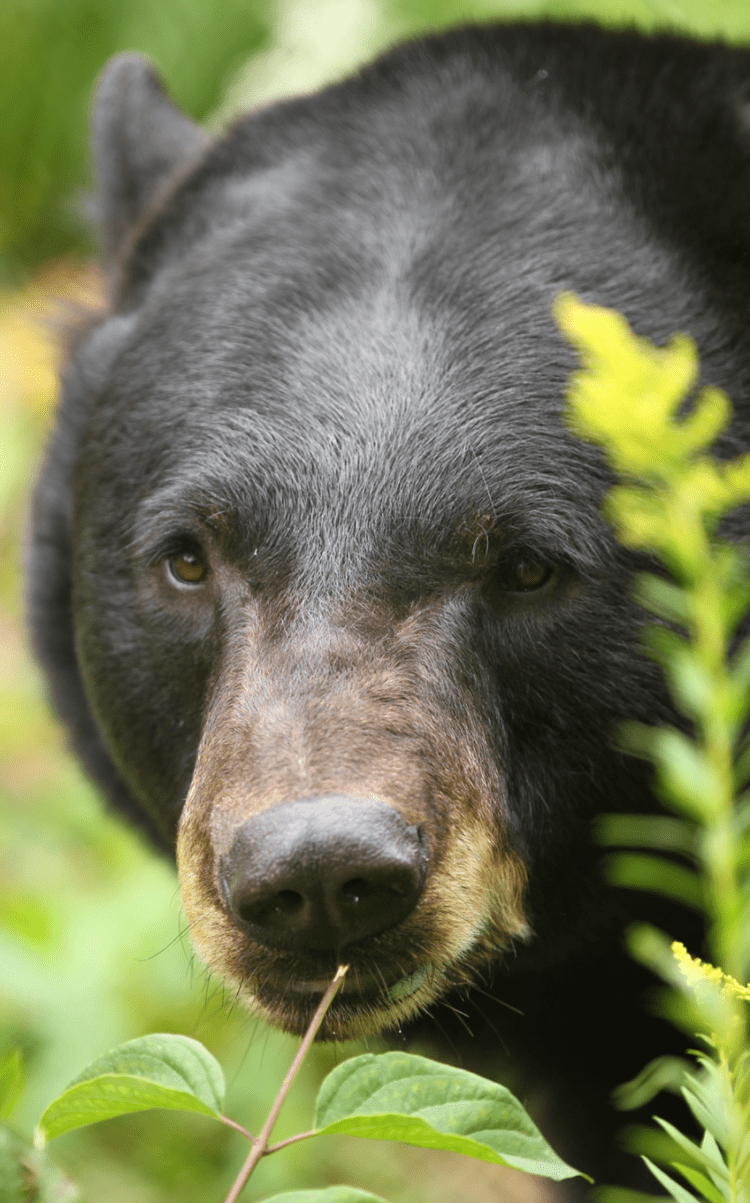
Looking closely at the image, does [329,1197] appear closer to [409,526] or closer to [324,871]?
[324,871]

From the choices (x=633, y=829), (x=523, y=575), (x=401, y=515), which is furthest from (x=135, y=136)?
(x=633, y=829)

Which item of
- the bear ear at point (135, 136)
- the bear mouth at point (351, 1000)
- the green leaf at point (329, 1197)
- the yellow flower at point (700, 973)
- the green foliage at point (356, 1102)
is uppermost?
the bear ear at point (135, 136)

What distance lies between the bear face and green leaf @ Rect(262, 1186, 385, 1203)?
23.0 inches

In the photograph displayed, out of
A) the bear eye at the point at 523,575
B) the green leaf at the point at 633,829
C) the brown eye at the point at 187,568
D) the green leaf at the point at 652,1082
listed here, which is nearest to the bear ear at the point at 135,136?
the brown eye at the point at 187,568

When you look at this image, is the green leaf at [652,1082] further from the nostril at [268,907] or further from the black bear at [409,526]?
the nostril at [268,907]

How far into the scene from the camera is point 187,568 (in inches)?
95.3

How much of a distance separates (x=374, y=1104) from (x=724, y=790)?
502mm

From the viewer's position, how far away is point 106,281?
138 inches

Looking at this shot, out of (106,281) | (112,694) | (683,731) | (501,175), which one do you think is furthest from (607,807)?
(106,281)

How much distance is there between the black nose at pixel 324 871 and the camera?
169 centimetres

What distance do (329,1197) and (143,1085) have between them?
0.21m

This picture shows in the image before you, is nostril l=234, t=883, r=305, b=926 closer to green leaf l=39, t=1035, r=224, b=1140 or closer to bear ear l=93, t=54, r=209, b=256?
green leaf l=39, t=1035, r=224, b=1140

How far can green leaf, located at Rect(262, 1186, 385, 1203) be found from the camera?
112 cm

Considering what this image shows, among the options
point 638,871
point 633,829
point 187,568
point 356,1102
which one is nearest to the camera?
point 356,1102
